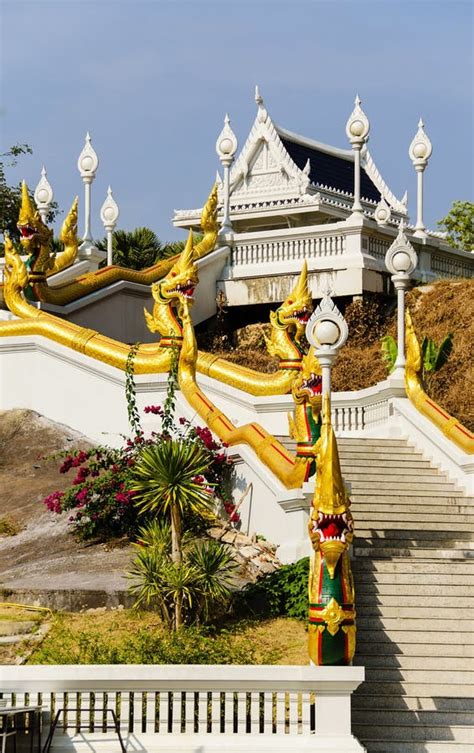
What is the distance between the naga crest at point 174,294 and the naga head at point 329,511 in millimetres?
6888

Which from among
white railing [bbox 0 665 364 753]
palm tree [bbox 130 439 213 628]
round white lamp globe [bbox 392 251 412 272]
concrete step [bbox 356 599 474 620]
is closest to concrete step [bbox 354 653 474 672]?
concrete step [bbox 356 599 474 620]

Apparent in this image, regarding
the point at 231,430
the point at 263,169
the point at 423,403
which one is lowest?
the point at 231,430

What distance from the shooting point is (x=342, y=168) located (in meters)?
39.0

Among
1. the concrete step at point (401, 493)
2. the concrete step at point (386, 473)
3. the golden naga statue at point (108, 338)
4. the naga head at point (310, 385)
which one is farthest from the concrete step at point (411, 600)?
the golden naga statue at point (108, 338)

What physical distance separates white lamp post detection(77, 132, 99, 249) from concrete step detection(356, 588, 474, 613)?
15579mm

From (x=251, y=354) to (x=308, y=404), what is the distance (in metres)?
10.4

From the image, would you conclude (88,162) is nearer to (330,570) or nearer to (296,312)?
(296,312)

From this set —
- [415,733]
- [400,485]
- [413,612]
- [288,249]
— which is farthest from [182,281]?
[415,733]

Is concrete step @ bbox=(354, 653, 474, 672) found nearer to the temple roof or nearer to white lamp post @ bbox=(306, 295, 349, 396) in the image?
white lamp post @ bbox=(306, 295, 349, 396)

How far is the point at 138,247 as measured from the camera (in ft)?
114

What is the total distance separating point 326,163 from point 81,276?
14237mm

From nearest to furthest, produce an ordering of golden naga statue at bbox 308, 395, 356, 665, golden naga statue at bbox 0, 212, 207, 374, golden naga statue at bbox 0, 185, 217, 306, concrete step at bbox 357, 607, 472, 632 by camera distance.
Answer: golden naga statue at bbox 308, 395, 356, 665, concrete step at bbox 357, 607, 472, 632, golden naga statue at bbox 0, 212, 207, 374, golden naga statue at bbox 0, 185, 217, 306

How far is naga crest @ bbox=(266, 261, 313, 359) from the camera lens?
18969 millimetres

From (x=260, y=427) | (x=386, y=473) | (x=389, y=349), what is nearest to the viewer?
(x=260, y=427)
